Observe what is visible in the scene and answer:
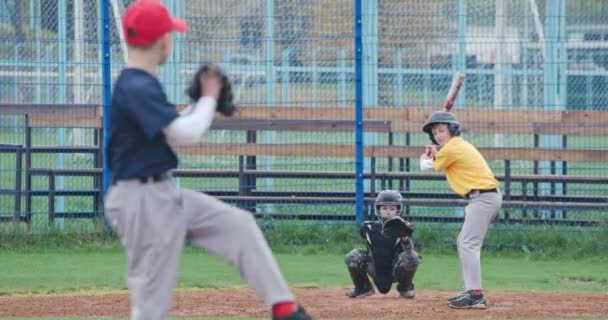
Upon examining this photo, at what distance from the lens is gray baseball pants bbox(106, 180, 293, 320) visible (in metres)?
5.06

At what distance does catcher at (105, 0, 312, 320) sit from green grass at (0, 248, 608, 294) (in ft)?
17.2

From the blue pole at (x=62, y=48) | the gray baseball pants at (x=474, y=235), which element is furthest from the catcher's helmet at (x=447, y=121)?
the blue pole at (x=62, y=48)

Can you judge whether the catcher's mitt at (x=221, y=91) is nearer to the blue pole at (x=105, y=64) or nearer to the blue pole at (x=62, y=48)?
the blue pole at (x=105, y=64)

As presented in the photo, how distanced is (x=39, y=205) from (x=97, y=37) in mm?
2231

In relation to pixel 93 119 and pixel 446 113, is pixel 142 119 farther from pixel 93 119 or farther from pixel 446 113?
pixel 93 119

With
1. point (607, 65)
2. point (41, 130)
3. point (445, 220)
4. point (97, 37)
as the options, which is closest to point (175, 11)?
point (97, 37)

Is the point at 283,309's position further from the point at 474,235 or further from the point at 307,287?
the point at 307,287

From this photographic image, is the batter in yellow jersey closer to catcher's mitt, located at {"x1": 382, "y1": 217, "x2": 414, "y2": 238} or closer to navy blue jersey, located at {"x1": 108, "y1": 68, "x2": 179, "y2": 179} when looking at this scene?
catcher's mitt, located at {"x1": 382, "y1": 217, "x2": 414, "y2": 238}

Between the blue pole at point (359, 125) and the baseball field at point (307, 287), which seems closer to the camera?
the baseball field at point (307, 287)

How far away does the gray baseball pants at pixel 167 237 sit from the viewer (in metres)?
5.06

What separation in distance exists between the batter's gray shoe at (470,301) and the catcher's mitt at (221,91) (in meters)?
4.05

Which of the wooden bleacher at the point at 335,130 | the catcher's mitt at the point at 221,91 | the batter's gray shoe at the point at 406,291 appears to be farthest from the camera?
the wooden bleacher at the point at 335,130

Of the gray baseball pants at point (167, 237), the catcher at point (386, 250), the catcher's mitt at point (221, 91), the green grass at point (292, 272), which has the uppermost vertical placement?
the catcher's mitt at point (221, 91)

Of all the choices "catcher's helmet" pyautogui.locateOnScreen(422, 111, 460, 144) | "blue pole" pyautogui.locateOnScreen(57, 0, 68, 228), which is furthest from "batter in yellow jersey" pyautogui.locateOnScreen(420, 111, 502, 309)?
"blue pole" pyautogui.locateOnScreen(57, 0, 68, 228)
